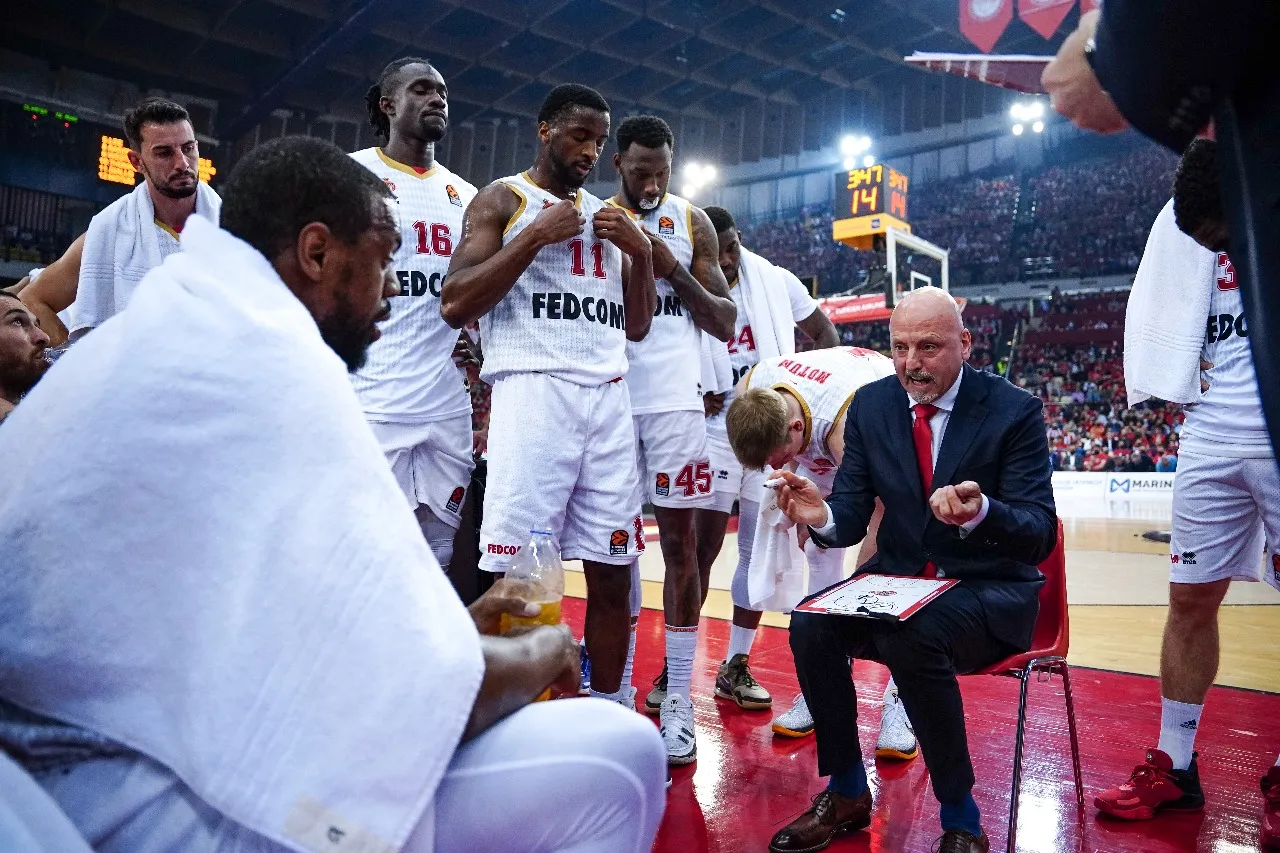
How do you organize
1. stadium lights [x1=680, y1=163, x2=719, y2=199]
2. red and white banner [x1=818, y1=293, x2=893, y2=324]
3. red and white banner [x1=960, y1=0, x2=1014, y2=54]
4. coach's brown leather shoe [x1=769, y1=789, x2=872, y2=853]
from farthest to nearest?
stadium lights [x1=680, y1=163, x2=719, y2=199], red and white banner [x1=818, y1=293, x2=893, y2=324], red and white banner [x1=960, y1=0, x2=1014, y2=54], coach's brown leather shoe [x1=769, y1=789, x2=872, y2=853]

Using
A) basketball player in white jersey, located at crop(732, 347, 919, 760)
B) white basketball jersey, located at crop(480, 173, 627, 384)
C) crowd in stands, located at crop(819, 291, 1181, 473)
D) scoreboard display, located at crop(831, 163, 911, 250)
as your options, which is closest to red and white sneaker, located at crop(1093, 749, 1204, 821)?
basketball player in white jersey, located at crop(732, 347, 919, 760)

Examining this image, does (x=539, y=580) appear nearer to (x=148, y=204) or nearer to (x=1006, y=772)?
(x=1006, y=772)

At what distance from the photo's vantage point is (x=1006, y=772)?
2.96 m

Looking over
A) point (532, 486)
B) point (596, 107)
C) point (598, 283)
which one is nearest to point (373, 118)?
point (596, 107)

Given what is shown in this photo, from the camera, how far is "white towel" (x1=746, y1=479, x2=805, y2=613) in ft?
12.4

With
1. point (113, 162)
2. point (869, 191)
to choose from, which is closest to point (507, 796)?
point (869, 191)

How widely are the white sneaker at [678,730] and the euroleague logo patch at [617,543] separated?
669 mm

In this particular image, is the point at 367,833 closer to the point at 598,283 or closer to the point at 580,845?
the point at 580,845

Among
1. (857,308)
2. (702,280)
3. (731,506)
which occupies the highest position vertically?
(857,308)

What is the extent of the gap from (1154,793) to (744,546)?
6.23 feet

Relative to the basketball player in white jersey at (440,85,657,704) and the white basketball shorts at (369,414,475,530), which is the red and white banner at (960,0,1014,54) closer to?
the basketball player in white jersey at (440,85,657,704)

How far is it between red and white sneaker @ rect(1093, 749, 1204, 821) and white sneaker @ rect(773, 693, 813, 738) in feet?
3.35

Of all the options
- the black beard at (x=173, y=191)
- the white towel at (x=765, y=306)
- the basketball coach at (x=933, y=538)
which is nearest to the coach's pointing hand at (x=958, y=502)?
the basketball coach at (x=933, y=538)

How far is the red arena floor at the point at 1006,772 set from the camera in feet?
8.22
